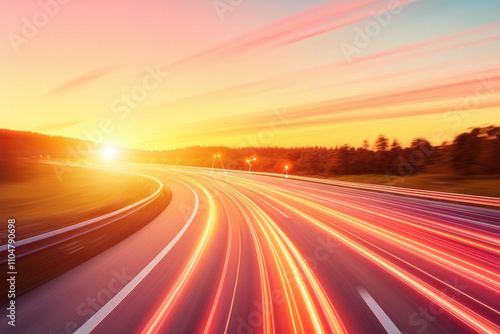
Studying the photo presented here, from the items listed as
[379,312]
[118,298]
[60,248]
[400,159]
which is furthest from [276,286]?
[400,159]

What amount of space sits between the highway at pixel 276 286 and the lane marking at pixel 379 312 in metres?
0.02

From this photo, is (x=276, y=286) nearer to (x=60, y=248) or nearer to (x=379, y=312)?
(x=379, y=312)

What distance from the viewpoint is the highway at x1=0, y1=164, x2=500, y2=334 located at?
141 inches

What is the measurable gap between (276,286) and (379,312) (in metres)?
1.66

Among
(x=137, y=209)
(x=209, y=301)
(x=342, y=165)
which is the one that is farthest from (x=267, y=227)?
(x=342, y=165)

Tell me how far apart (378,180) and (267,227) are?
28.2m

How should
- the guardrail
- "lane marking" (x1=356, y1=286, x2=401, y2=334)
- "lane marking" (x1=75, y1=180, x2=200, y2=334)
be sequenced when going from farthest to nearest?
1. the guardrail
2. "lane marking" (x1=356, y1=286, x2=401, y2=334)
3. "lane marking" (x1=75, y1=180, x2=200, y2=334)

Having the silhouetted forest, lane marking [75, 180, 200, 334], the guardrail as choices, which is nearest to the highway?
lane marking [75, 180, 200, 334]

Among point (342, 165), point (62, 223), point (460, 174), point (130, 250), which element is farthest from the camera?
point (342, 165)

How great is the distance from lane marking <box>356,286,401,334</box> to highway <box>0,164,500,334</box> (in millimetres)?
23

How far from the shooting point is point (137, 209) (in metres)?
10.3

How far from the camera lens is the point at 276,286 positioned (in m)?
4.80

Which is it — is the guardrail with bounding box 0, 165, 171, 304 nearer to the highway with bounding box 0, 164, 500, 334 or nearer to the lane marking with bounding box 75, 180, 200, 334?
the highway with bounding box 0, 164, 500, 334

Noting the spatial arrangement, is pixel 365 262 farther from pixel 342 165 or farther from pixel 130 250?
pixel 342 165
